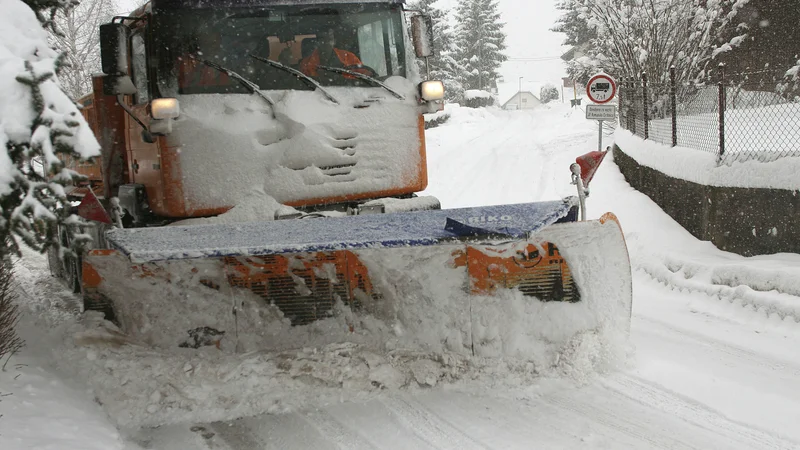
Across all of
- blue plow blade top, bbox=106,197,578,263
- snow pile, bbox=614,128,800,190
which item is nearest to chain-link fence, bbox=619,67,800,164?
snow pile, bbox=614,128,800,190

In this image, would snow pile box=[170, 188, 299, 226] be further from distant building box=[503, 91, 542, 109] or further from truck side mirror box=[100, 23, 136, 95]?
distant building box=[503, 91, 542, 109]

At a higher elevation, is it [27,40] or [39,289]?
[27,40]

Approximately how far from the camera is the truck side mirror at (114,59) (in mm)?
4750

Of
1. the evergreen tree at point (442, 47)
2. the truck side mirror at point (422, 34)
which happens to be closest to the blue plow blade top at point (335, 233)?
the truck side mirror at point (422, 34)

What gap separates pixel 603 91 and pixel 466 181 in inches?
160

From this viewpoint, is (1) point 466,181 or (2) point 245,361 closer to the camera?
(2) point 245,361

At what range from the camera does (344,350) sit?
431 cm

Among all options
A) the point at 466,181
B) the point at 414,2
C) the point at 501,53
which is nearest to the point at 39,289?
the point at 466,181

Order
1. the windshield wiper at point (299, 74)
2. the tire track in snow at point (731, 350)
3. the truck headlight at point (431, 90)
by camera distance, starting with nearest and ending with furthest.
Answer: the tire track in snow at point (731, 350) → the windshield wiper at point (299, 74) → the truck headlight at point (431, 90)

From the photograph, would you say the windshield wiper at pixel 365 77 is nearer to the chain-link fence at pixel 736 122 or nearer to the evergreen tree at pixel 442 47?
the chain-link fence at pixel 736 122

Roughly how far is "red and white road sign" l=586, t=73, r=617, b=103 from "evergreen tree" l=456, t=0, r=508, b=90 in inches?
1523

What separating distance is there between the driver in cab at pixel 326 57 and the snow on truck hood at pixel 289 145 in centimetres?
20

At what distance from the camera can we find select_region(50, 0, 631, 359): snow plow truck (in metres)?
4.29

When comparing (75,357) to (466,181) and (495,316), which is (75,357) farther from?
(466,181)
